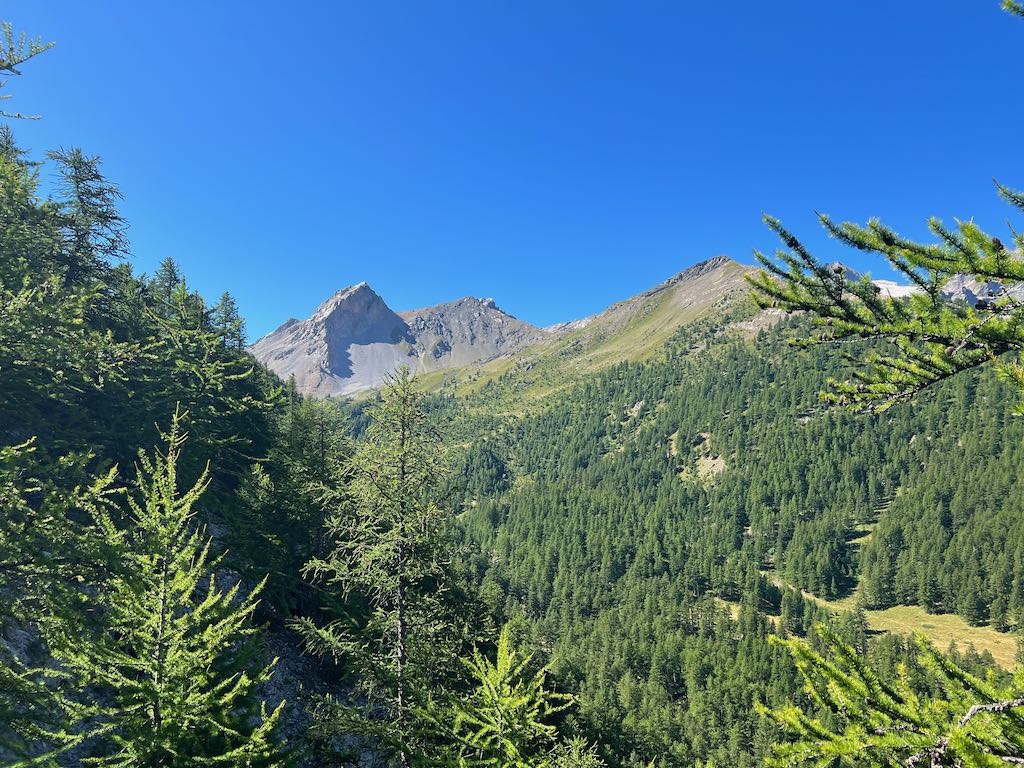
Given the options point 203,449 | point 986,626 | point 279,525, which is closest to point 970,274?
point 279,525

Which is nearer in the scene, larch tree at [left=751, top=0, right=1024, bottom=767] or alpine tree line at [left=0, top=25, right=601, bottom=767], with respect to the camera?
larch tree at [left=751, top=0, right=1024, bottom=767]

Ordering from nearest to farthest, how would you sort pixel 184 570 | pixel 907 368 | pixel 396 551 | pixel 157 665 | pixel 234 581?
pixel 907 368
pixel 157 665
pixel 184 570
pixel 396 551
pixel 234 581

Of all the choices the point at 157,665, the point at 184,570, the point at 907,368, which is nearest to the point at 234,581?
the point at 184,570

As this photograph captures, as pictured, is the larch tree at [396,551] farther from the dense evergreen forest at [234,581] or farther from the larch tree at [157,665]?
the larch tree at [157,665]

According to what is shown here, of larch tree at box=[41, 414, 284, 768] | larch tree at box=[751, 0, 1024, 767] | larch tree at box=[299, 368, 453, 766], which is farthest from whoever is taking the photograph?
larch tree at box=[299, 368, 453, 766]

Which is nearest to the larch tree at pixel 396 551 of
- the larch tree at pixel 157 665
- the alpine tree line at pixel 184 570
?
the alpine tree line at pixel 184 570

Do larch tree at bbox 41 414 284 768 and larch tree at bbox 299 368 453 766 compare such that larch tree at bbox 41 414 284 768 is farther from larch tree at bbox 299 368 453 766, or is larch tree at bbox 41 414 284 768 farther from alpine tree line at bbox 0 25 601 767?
larch tree at bbox 299 368 453 766

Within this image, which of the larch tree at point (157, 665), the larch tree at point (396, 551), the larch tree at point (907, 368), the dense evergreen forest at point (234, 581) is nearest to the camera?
the larch tree at point (907, 368)

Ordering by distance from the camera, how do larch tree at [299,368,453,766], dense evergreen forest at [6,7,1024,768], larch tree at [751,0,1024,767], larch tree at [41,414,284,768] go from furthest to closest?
1. larch tree at [299,368,453,766]
2. larch tree at [41,414,284,768]
3. dense evergreen forest at [6,7,1024,768]
4. larch tree at [751,0,1024,767]

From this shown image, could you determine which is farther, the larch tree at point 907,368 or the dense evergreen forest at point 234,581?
the dense evergreen forest at point 234,581

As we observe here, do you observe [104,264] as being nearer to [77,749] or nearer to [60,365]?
[60,365]

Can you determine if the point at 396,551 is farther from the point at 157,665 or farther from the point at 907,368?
the point at 907,368

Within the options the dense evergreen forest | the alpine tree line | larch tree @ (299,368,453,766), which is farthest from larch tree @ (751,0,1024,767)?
larch tree @ (299,368,453,766)

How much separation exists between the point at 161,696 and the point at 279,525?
19.1 meters
